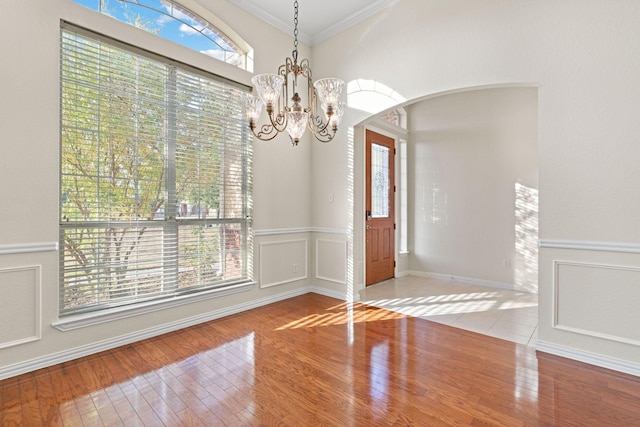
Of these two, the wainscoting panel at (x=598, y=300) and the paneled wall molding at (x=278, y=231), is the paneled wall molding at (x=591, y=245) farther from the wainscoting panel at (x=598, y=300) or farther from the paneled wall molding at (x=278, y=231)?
the paneled wall molding at (x=278, y=231)

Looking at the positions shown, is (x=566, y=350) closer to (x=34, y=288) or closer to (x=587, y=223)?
(x=587, y=223)

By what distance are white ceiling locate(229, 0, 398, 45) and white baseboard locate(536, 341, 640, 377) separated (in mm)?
3978

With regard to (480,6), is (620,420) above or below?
below

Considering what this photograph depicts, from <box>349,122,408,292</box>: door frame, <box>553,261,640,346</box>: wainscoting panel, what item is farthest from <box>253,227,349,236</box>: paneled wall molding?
<box>553,261,640,346</box>: wainscoting panel

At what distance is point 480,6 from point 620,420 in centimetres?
349

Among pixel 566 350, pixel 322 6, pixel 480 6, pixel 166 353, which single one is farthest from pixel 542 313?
pixel 322 6

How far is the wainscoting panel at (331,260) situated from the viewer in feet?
14.2

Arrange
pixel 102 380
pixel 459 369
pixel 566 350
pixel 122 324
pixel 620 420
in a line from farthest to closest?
pixel 122 324 → pixel 566 350 → pixel 459 369 → pixel 102 380 → pixel 620 420

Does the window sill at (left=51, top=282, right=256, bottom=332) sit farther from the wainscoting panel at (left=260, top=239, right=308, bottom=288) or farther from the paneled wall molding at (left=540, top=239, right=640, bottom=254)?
the paneled wall molding at (left=540, top=239, right=640, bottom=254)

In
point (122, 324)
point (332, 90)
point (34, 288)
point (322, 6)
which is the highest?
point (322, 6)

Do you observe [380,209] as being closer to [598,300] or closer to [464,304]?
[464,304]

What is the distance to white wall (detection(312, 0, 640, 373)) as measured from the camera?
2.40 m

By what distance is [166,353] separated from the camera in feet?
8.89

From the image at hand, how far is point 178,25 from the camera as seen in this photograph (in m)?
3.29
